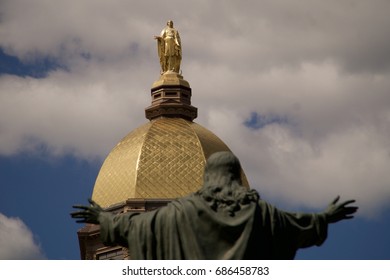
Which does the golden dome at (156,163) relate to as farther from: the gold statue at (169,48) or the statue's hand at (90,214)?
the statue's hand at (90,214)

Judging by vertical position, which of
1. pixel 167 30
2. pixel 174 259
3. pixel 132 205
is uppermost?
pixel 167 30

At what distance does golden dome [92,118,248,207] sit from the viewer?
132750 mm

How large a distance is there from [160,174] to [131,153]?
2506 mm

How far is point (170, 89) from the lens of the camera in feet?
462

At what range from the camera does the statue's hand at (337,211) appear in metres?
31.0

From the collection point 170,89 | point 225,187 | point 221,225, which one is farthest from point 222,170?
point 170,89

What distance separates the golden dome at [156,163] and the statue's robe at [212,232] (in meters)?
99.8

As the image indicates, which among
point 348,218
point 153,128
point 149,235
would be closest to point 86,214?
point 149,235

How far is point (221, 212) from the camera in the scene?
3042cm

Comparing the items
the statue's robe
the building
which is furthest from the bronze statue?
the building

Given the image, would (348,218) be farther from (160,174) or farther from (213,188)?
(160,174)

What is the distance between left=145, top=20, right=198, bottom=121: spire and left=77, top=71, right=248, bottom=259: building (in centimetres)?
6

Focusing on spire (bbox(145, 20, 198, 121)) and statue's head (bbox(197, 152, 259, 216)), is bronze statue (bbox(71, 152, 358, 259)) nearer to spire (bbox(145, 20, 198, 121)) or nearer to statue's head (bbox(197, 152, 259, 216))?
statue's head (bbox(197, 152, 259, 216))

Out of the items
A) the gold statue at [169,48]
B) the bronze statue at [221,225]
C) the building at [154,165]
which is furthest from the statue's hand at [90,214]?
the gold statue at [169,48]
